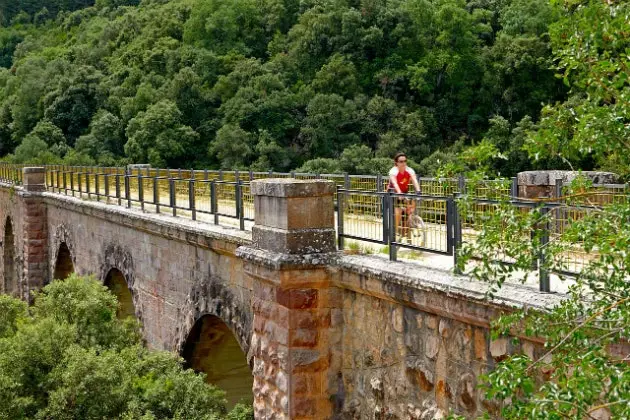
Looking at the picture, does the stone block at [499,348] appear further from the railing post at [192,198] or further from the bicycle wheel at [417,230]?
the railing post at [192,198]

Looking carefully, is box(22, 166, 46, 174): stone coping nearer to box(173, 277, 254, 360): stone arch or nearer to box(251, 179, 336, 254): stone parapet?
box(173, 277, 254, 360): stone arch

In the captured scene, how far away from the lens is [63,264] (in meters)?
22.9

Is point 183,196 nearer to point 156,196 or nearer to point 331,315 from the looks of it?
point 156,196

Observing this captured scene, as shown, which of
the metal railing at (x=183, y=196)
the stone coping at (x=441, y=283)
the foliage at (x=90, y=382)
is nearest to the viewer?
the stone coping at (x=441, y=283)

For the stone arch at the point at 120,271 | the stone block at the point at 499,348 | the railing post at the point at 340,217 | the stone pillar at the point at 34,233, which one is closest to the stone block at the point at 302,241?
the railing post at the point at 340,217

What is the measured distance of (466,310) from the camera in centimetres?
600

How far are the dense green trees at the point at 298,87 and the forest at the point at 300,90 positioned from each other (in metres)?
0.11

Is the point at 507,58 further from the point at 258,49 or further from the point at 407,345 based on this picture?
the point at 407,345

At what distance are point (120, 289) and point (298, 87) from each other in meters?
39.7

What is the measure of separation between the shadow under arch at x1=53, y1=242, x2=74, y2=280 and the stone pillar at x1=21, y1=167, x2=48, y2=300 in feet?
3.63

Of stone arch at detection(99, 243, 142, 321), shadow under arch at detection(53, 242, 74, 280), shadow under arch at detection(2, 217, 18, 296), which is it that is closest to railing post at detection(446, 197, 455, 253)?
stone arch at detection(99, 243, 142, 321)

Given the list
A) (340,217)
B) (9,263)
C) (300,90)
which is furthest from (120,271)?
(300,90)

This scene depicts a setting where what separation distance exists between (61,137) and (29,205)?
38.6 meters

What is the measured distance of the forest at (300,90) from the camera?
49.8m
